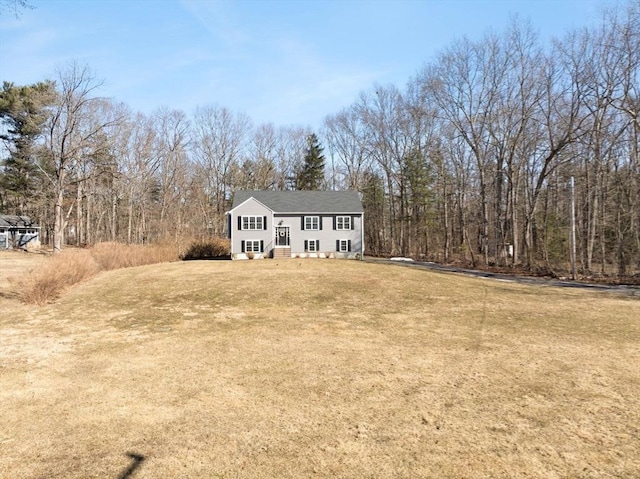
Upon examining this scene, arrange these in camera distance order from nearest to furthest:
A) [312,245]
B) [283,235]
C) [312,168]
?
[283,235] → [312,245] → [312,168]

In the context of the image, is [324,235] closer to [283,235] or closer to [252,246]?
[283,235]

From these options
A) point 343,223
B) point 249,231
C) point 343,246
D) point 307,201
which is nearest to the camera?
point 249,231

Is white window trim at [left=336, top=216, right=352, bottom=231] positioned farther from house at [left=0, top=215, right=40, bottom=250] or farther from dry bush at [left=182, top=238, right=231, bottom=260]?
house at [left=0, top=215, right=40, bottom=250]

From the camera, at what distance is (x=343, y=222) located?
3447 cm

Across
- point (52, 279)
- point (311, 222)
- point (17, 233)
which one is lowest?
point (52, 279)

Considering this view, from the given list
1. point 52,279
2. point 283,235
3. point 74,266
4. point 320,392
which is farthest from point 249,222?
point 320,392

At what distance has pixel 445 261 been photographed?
34.0 meters

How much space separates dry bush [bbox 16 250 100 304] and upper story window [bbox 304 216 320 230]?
19.2m

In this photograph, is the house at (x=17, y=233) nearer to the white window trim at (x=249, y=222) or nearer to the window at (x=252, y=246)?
the white window trim at (x=249, y=222)

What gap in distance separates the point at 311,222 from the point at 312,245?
6.68 ft

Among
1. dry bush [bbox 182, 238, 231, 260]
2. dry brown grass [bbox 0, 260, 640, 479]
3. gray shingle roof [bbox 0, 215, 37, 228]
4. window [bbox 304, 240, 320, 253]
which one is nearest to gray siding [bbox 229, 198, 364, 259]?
window [bbox 304, 240, 320, 253]

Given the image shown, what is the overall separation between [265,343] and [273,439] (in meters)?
4.36

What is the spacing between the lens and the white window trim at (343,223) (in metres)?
34.4

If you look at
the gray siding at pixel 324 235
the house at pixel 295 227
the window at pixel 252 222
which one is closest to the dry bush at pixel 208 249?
the house at pixel 295 227
